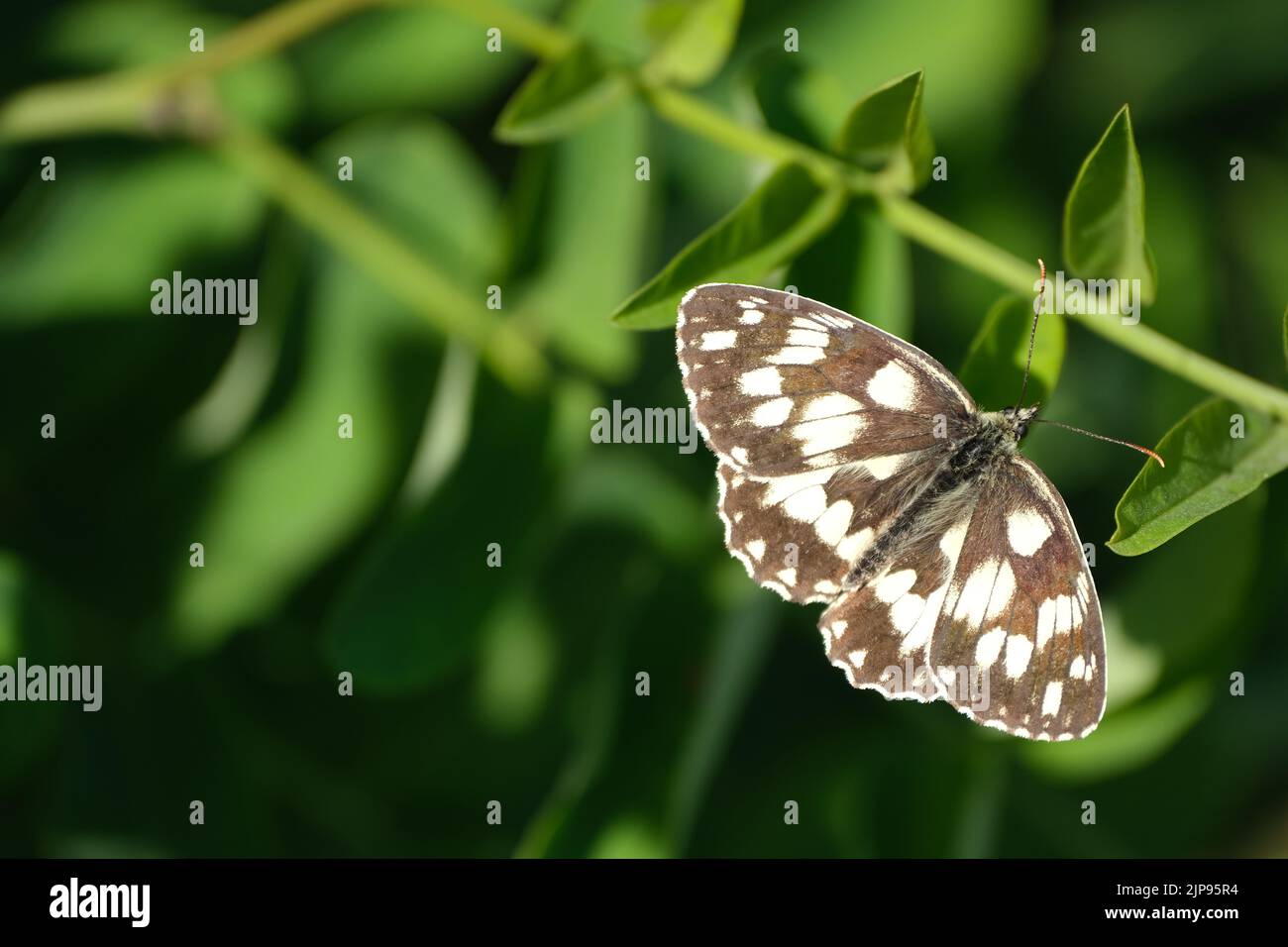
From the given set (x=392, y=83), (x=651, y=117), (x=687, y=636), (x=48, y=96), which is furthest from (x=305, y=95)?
(x=687, y=636)

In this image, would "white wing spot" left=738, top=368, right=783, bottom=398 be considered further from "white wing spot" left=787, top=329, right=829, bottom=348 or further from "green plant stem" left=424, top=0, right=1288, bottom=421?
"green plant stem" left=424, top=0, right=1288, bottom=421

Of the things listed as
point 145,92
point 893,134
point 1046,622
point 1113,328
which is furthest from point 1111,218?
point 145,92

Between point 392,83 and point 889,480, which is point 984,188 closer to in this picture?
point 889,480

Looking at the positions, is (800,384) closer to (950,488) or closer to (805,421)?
(805,421)

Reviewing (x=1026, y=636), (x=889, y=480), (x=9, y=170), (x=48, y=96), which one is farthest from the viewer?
(x=9, y=170)

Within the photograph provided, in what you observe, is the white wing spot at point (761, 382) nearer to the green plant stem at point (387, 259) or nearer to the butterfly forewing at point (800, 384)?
the butterfly forewing at point (800, 384)

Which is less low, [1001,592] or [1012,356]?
[1012,356]
